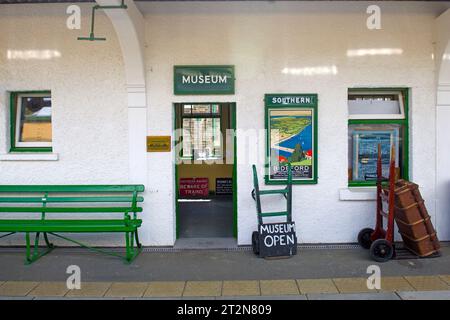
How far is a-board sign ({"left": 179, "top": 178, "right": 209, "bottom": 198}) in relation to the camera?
10.4m

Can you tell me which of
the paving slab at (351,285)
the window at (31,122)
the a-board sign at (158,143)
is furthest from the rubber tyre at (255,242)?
the window at (31,122)

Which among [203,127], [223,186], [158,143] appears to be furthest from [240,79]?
[223,186]

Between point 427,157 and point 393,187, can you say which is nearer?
point 393,187

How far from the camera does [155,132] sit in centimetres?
621

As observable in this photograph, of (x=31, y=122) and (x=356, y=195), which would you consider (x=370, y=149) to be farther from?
(x=31, y=122)

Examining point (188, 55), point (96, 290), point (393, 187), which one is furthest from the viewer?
point (188, 55)

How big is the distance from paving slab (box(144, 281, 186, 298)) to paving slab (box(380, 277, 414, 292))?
2.25m

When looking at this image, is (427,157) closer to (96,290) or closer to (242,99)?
(242,99)

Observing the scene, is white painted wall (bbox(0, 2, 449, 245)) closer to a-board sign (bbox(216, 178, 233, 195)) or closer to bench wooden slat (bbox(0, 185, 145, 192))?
bench wooden slat (bbox(0, 185, 145, 192))

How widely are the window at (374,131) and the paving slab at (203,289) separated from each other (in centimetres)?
290

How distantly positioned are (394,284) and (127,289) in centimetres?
303

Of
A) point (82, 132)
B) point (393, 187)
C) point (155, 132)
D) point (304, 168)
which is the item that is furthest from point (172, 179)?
point (393, 187)

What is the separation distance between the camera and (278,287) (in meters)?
4.64

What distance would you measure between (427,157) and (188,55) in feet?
13.0
